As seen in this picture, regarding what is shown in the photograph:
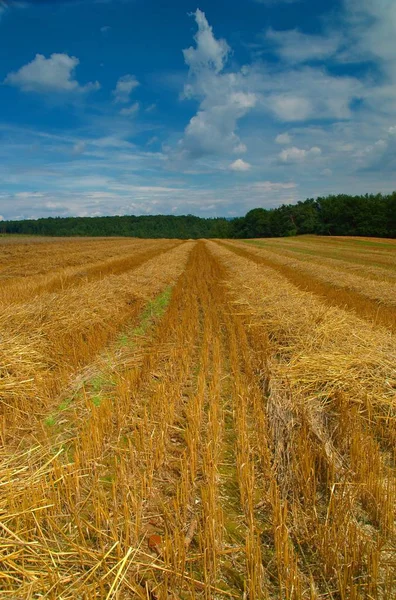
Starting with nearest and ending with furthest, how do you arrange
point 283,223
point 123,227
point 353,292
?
1. point 353,292
2. point 283,223
3. point 123,227

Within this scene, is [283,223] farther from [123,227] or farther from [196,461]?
[196,461]

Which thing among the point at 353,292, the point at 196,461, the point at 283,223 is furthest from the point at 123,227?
the point at 196,461

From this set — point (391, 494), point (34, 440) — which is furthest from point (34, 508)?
point (391, 494)

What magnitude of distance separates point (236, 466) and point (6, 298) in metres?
9.05

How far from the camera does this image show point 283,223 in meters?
86.9

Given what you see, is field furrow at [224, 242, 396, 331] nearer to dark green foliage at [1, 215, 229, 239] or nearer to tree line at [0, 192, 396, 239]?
tree line at [0, 192, 396, 239]

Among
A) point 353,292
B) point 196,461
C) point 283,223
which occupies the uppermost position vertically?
point 283,223

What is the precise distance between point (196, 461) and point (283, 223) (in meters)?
88.6

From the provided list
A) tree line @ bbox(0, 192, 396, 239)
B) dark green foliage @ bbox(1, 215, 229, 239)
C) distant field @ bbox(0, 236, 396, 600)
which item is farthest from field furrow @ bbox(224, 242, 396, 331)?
dark green foliage @ bbox(1, 215, 229, 239)

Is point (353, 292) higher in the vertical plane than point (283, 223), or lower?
lower

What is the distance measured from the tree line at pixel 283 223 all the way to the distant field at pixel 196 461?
212 ft

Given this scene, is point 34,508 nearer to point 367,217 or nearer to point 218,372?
point 218,372

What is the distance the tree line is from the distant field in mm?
64678

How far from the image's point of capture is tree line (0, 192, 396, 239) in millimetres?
63500
